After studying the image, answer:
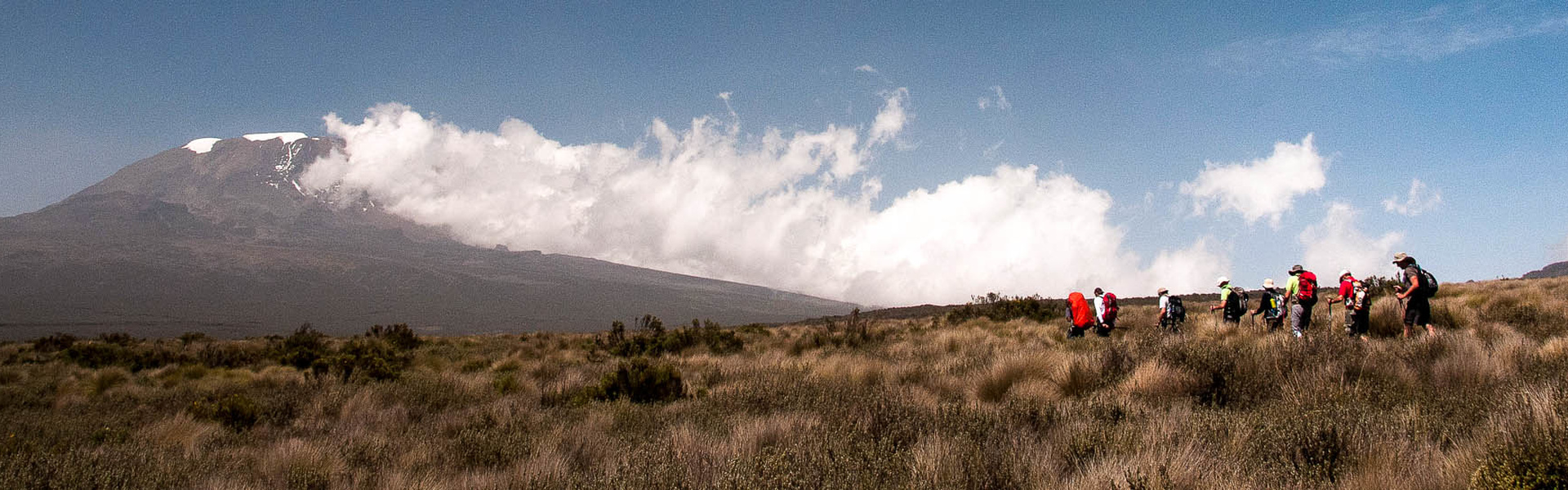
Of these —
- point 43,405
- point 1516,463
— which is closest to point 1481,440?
point 1516,463

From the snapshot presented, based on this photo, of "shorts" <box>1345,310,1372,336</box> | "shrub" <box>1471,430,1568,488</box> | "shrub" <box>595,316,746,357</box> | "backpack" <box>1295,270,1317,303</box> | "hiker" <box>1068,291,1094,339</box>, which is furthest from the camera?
"shrub" <box>595,316,746,357</box>

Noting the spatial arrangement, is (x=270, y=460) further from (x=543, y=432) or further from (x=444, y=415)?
(x=444, y=415)

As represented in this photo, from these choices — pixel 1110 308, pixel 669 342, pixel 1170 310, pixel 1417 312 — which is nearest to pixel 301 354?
pixel 669 342

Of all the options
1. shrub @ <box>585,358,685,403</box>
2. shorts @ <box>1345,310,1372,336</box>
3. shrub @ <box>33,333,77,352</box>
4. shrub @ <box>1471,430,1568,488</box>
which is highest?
shorts @ <box>1345,310,1372,336</box>

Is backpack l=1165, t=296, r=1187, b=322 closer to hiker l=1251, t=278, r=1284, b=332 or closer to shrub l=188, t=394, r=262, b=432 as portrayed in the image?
hiker l=1251, t=278, r=1284, b=332

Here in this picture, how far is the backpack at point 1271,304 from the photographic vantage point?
1180 centimetres

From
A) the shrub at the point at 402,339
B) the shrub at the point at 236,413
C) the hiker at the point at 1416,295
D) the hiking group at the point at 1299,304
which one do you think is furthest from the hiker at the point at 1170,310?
the shrub at the point at 402,339

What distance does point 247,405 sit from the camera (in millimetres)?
7387

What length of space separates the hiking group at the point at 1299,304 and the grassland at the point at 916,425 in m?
0.66

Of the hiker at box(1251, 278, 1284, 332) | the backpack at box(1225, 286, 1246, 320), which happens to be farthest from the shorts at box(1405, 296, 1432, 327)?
the backpack at box(1225, 286, 1246, 320)

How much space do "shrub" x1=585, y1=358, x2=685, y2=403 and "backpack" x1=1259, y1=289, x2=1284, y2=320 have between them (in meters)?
10.6

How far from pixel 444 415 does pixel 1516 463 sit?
7818 mm

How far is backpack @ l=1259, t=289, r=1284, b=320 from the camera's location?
11805 mm

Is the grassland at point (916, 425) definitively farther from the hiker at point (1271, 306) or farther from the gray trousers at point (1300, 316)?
the hiker at point (1271, 306)
